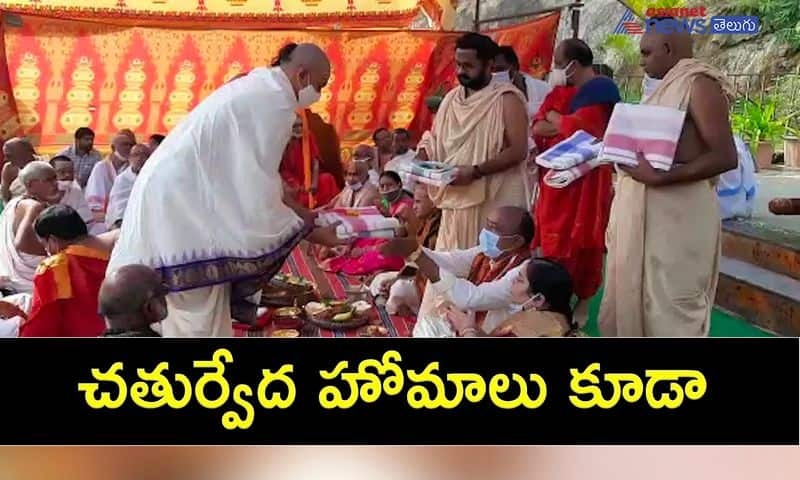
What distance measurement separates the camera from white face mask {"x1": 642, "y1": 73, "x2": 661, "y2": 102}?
267 centimetres

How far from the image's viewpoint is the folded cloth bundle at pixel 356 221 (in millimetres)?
2705

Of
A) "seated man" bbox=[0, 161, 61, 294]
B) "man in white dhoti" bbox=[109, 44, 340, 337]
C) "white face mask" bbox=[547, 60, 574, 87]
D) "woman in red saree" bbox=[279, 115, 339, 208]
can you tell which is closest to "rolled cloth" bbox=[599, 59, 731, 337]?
"white face mask" bbox=[547, 60, 574, 87]

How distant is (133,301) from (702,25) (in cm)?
195

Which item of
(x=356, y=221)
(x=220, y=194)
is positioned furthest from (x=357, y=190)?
(x=220, y=194)

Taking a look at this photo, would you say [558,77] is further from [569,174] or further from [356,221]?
[356,221]

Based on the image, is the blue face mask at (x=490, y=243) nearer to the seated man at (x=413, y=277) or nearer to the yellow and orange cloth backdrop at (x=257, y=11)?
the seated man at (x=413, y=277)

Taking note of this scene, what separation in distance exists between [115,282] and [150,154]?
16.1 inches

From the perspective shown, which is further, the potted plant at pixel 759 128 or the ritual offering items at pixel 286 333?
the ritual offering items at pixel 286 333

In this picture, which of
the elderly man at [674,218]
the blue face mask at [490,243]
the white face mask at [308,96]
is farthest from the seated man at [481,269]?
the white face mask at [308,96]

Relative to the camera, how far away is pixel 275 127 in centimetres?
260

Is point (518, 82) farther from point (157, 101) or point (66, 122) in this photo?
point (66, 122)

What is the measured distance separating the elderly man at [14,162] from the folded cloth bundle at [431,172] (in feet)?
3.87

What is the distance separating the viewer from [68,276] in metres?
2.66

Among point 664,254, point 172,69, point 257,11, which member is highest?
point 257,11
